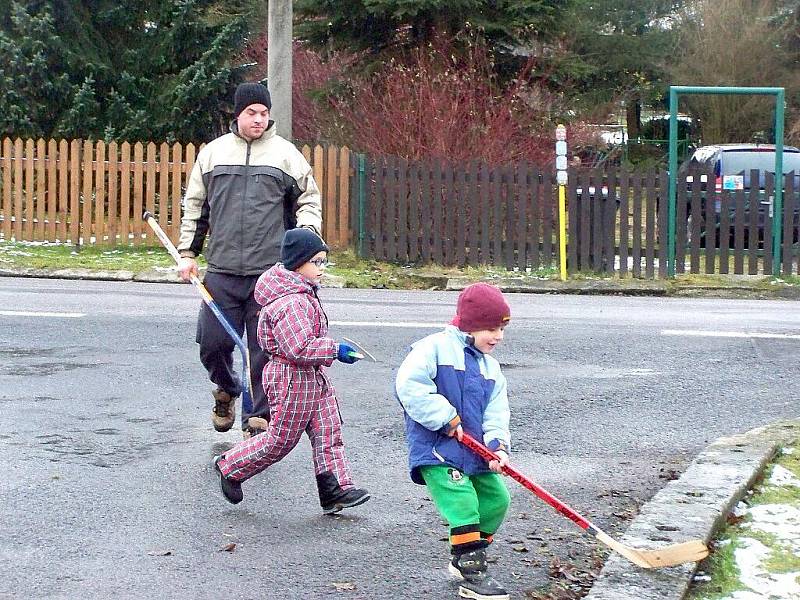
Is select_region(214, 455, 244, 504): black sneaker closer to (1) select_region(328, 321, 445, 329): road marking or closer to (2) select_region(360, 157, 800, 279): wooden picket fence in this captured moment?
(1) select_region(328, 321, 445, 329): road marking

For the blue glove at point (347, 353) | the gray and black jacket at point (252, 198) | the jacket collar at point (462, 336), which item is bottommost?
the blue glove at point (347, 353)

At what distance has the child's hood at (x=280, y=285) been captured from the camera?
5.48 metres

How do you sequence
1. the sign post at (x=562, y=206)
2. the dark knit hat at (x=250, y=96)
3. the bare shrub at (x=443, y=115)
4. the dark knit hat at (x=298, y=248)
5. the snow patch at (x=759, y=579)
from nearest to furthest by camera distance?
the snow patch at (x=759, y=579) → the dark knit hat at (x=298, y=248) → the dark knit hat at (x=250, y=96) → the sign post at (x=562, y=206) → the bare shrub at (x=443, y=115)

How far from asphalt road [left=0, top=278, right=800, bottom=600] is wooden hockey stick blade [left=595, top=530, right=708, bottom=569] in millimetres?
323

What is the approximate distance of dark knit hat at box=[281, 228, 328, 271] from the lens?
5.48 metres

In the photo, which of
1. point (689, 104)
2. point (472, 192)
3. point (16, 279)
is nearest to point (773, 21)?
point (689, 104)

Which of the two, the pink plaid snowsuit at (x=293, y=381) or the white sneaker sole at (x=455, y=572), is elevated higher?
the pink plaid snowsuit at (x=293, y=381)

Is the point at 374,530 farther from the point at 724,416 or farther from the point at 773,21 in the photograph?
the point at 773,21

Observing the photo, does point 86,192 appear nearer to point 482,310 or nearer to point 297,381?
point 297,381

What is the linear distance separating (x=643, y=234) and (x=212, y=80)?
7619 millimetres

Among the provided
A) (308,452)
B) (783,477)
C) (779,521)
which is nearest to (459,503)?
(779,521)

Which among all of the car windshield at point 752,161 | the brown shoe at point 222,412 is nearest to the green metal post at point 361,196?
the car windshield at point 752,161

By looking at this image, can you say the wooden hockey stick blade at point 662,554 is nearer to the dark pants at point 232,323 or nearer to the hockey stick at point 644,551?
the hockey stick at point 644,551

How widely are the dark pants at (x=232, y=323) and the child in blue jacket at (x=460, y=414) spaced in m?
1.92
